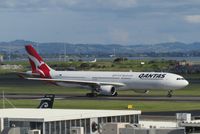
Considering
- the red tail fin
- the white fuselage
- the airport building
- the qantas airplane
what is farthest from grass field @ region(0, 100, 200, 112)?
the airport building

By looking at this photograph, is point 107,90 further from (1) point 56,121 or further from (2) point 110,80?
(1) point 56,121

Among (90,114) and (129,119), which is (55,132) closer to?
(90,114)

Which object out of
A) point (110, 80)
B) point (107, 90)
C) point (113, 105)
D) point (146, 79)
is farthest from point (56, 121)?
point (110, 80)

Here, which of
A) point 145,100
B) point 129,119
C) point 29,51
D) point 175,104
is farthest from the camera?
point 29,51

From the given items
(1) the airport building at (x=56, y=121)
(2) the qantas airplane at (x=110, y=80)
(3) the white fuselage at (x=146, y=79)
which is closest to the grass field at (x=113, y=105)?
(3) the white fuselage at (x=146, y=79)

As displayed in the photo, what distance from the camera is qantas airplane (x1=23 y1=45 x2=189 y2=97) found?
133m

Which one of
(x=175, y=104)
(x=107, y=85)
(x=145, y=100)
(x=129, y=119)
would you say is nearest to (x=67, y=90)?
(x=107, y=85)

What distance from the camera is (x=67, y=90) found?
158875 mm

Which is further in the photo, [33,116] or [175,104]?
[175,104]

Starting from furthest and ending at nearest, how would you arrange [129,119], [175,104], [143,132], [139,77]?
[139,77], [175,104], [129,119], [143,132]

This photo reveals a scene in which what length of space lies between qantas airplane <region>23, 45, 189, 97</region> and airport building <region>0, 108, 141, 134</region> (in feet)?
235

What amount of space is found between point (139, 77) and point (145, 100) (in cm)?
1050

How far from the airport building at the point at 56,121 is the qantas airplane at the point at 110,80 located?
2817 inches

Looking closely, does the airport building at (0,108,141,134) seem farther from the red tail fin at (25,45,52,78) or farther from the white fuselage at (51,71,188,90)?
the red tail fin at (25,45,52,78)
